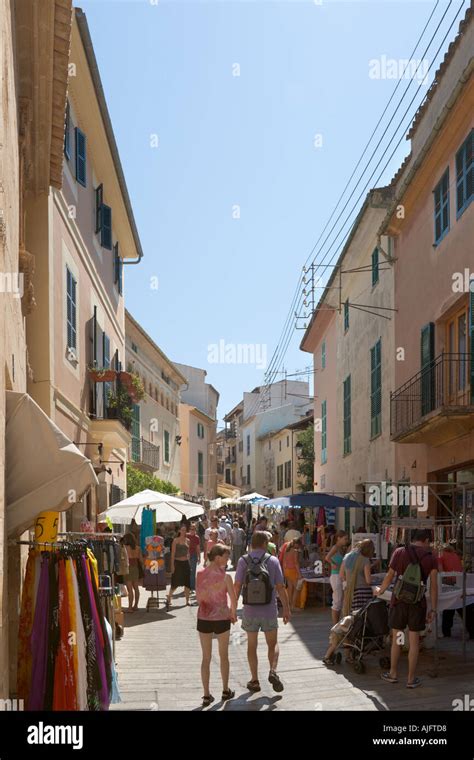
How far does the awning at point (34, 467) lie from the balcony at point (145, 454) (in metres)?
26.1

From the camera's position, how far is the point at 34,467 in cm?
694

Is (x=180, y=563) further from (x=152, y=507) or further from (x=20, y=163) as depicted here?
(x=20, y=163)

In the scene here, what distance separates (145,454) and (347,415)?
12.2 m

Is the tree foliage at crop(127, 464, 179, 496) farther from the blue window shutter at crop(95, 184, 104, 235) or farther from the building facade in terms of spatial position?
the blue window shutter at crop(95, 184, 104, 235)

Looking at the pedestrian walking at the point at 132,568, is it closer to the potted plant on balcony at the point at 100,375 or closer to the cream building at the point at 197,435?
the potted plant on balcony at the point at 100,375

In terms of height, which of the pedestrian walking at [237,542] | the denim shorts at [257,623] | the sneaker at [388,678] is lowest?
the pedestrian walking at [237,542]

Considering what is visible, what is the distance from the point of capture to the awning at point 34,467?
6.81 m

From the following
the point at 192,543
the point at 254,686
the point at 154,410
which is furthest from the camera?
the point at 154,410

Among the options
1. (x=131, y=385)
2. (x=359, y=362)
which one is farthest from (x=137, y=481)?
(x=131, y=385)

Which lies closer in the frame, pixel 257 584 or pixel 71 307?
pixel 257 584

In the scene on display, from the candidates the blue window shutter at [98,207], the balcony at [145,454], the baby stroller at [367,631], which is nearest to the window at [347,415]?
the balcony at [145,454]

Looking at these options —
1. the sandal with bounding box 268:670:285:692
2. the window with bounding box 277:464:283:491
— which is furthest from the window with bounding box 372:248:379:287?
the window with bounding box 277:464:283:491
